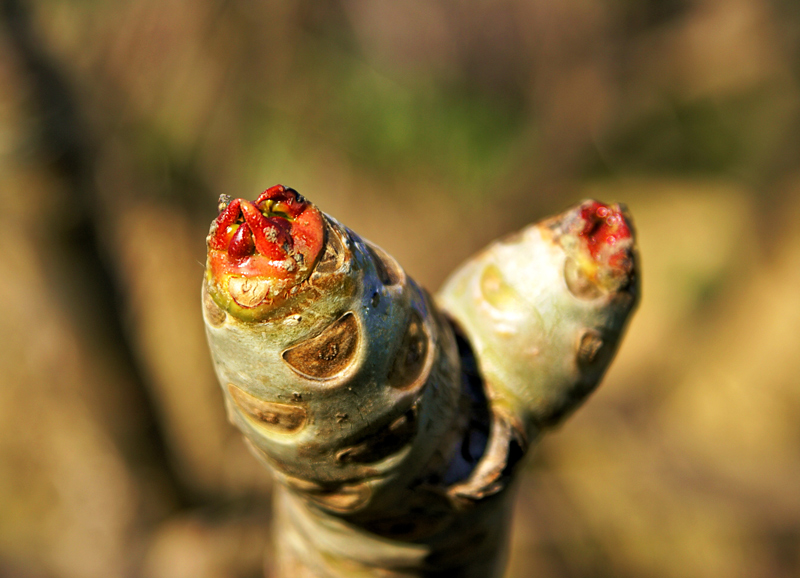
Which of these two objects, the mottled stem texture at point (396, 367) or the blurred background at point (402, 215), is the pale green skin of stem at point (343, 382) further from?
the blurred background at point (402, 215)

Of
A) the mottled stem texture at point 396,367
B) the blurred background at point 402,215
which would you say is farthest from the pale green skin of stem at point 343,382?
the blurred background at point 402,215

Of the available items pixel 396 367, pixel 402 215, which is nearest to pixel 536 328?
pixel 396 367

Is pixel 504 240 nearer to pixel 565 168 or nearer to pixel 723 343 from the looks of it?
pixel 565 168

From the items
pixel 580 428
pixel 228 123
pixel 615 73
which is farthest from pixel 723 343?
pixel 228 123

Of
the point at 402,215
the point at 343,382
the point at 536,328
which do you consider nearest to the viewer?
the point at 343,382

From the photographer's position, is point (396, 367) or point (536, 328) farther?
point (536, 328)

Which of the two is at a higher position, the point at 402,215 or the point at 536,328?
the point at 536,328

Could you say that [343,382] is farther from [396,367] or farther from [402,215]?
[402,215]
